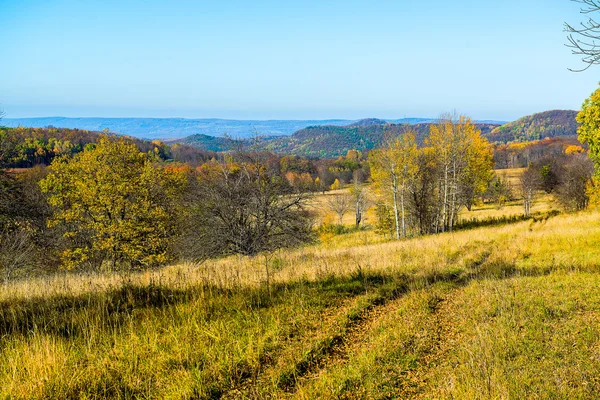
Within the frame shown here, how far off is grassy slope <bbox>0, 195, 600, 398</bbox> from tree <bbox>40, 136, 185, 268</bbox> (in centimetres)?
1394

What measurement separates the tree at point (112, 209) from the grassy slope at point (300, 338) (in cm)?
1394

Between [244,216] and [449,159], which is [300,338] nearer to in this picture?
[244,216]

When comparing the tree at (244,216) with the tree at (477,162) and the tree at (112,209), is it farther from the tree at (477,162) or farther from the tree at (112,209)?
the tree at (477,162)

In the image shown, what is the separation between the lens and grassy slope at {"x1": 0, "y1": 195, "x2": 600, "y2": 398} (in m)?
3.45

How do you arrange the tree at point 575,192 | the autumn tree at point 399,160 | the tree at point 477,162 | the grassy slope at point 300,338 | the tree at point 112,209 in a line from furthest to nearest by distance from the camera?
1. the tree at point 575,192
2. the tree at point 477,162
3. the autumn tree at point 399,160
4. the tree at point 112,209
5. the grassy slope at point 300,338

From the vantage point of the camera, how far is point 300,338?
458 centimetres

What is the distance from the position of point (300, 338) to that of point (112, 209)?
19.5 metres

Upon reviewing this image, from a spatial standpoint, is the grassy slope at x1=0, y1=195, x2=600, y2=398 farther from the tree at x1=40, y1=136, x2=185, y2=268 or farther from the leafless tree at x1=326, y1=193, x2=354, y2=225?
the leafless tree at x1=326, y1=193, x2=354, y2=225

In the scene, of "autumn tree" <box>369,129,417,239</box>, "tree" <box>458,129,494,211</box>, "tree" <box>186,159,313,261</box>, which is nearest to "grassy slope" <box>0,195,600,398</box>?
"tree" <box>186,159,313,261</box>

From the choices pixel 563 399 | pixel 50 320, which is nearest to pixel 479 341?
pixel 563 399

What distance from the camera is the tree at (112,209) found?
19.6 m

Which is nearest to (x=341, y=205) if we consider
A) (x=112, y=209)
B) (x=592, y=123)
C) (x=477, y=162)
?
(x=477, y=162)

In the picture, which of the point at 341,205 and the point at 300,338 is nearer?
the point at 300,338

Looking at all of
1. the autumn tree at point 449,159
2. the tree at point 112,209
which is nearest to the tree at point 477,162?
the autumn tree at point 449,159
